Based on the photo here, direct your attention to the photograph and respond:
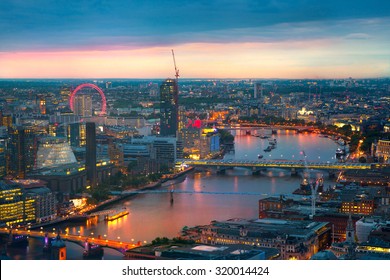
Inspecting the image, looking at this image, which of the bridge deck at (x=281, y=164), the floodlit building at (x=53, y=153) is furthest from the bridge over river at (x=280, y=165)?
the floodlit building at (x=53, y=153)

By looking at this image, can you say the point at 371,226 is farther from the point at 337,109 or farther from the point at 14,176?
the point at 337,109

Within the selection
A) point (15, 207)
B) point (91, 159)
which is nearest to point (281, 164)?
point (91, 159)

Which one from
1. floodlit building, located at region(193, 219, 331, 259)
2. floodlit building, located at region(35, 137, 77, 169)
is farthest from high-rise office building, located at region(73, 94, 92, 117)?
floodlit building, located at region(193, 219, 331, 259)

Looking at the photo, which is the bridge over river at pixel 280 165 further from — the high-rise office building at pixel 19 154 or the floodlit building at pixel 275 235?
the floodlit building at pixel 275 235

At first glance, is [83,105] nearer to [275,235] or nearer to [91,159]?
[91,159]

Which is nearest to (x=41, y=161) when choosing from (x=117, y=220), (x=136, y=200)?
(x=136, y=200)

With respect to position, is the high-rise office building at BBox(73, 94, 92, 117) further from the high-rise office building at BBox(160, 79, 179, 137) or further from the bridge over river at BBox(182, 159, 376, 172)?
the bridge over river at BBox(182, 159, 376, 172)
